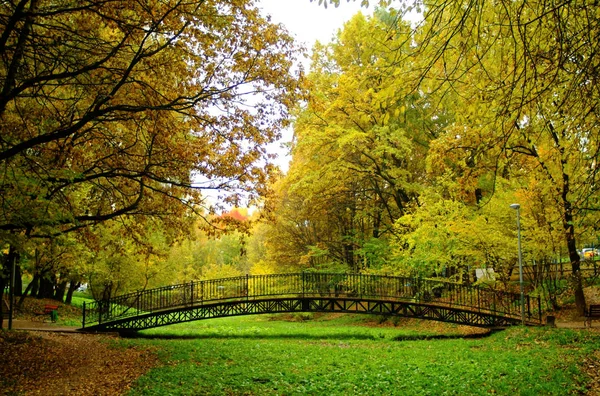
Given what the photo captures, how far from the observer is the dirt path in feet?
25.9

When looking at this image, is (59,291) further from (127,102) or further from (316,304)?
(127,102)

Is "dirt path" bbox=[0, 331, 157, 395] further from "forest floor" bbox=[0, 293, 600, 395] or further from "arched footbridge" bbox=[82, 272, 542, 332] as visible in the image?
"arched footbridge" bbox=[82, 272, 542, 332]

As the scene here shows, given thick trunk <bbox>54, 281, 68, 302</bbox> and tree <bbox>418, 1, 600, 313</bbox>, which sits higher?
tree <bbox>418, 1, 600, 313</bbox>

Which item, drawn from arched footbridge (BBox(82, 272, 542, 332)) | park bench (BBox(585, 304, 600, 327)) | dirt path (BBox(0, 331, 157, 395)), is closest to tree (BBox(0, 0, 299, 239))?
dirt path (BBox(0, 331, 157, 395))

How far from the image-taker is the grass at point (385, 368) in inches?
321

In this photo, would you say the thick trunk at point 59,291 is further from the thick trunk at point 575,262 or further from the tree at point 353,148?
the thick trunk at point 575,262

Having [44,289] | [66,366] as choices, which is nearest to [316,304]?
[66,366]

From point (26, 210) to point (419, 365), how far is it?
8747 mm

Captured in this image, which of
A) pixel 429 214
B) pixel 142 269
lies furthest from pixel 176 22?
pixel 142 269

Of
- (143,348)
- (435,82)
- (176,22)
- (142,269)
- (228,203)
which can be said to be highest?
(176,22)

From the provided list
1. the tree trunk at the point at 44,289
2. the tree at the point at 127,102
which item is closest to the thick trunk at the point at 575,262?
the tree at the point at 127,102

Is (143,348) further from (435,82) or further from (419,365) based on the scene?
(435,82)

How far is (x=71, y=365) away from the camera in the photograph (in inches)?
386

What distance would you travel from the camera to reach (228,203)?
11094 millimetres
